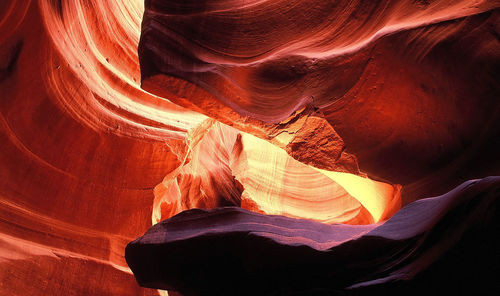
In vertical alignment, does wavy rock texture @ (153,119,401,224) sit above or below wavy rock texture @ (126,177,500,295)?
below

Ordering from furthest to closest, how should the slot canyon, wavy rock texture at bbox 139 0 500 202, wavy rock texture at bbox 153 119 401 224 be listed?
1. wavy rock texture at bbox 153 119 401 224
2. wavy rock texture at bbox 139 0 500 202
3. the slot canyon

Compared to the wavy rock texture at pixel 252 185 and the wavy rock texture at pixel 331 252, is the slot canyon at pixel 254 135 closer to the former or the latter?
the wavy rock texture at pixel 331 252

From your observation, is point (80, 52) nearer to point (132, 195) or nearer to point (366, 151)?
point (132, 195)

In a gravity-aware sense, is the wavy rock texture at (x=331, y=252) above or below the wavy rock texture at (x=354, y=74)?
below

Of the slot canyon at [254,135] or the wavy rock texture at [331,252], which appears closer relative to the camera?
the wavy rock texture at [331,252]

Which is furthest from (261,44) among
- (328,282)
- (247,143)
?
(247,143)

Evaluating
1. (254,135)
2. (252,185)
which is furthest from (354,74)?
(252,185)

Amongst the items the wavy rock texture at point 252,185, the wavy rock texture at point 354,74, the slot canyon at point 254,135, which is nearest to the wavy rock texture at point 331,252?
the slot canyon at point 254,135

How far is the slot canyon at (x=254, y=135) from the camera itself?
9.00ft

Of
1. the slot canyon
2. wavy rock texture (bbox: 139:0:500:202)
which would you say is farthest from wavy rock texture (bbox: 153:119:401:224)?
wavy rock texture (bbox: 139:0:500:202)

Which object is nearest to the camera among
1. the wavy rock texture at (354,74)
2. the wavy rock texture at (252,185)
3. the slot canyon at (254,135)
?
the slot canyon at (254,135)

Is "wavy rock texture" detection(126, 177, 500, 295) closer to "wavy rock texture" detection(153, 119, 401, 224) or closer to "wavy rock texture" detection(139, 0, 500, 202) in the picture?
"wavy rock texture" detection(139, 0, 500, 202)

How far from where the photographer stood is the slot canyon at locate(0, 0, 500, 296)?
2.74 meters

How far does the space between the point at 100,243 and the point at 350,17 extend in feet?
12.6
